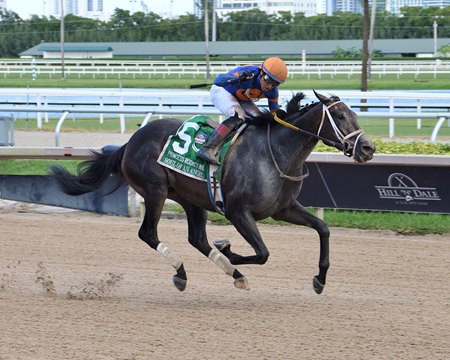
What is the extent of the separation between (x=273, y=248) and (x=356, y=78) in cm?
2808

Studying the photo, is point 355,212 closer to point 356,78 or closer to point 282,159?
point 282,159

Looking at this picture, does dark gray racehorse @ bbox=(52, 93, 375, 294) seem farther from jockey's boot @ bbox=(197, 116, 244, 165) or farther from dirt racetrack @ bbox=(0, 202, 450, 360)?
dirt racetrack @ bbox=(0, 202, 450, 360)

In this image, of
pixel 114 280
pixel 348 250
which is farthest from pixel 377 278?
pixel 114 280

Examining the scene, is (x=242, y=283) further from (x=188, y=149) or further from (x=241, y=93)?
(x=241, y=93)

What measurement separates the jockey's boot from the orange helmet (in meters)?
0.47

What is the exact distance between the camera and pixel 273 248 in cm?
817

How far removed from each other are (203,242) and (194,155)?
0.67 metres

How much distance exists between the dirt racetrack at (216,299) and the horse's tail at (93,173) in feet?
2.11

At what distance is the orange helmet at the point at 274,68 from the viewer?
6.05 meters

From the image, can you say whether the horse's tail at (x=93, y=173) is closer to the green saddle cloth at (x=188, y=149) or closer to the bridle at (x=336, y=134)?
the green saddle cloth at (x=188, y=149)

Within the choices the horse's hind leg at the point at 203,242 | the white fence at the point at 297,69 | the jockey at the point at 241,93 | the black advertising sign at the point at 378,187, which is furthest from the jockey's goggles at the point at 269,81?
the white fence at the point at 297,69

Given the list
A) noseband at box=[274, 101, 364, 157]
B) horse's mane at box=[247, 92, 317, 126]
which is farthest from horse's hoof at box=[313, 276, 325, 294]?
horse's mane at box=[247, 92, 317, 126]

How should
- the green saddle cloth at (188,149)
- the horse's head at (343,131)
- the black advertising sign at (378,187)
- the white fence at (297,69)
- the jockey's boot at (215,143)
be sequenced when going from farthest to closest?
the white fence at (297,69) → the black advertising sign at (378,187) → the green saddle cloth at (188,149) → the jockey's boot at (215,143) → the horse's head at (343,131)

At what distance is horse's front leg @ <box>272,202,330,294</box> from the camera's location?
6125 millimetres
